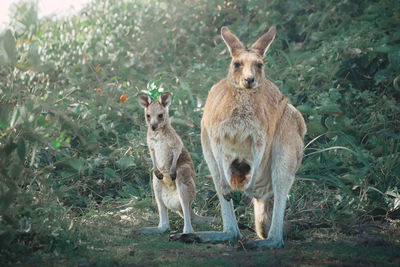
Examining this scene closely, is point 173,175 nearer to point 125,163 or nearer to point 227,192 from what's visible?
point 227,192

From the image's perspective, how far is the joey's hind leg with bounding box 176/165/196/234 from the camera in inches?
166

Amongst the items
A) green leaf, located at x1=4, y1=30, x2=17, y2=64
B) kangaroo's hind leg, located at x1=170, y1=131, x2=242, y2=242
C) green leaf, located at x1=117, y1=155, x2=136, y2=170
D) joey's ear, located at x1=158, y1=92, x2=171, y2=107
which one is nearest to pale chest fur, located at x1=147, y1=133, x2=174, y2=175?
joey's ear, located at x1=158, y1=92, x2=171, y2=107

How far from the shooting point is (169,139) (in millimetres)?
4594

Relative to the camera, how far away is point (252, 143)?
3896 millimetres

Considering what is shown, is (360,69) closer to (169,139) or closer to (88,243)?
(169,139)

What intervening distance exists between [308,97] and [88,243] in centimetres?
367

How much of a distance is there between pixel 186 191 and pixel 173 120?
1.88 m

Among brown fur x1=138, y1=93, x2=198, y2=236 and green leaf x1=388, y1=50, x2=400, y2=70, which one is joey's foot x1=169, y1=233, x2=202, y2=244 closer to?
brown fur x1=138, y1=93, x2=198, y2=236

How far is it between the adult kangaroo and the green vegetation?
1.04 feet

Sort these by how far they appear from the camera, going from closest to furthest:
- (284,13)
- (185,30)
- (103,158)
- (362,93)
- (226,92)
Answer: (226,92), (103,158), (362,93), (284,13), (185,30)

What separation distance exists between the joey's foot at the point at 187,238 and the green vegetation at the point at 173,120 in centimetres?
9

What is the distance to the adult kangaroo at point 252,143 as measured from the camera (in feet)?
12.6

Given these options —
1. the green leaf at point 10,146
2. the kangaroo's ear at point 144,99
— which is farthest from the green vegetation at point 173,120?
the kangaroo's ear at point 144,99

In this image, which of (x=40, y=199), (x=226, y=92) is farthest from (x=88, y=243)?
(x=226, y=92)
